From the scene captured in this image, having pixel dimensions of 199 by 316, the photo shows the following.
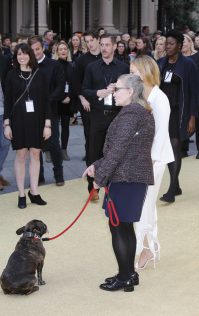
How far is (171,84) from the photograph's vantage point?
873cm

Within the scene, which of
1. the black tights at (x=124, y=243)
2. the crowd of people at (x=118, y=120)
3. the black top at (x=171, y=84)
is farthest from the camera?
the black top at (x=171, y=84)

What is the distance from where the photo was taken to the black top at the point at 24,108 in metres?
8.31

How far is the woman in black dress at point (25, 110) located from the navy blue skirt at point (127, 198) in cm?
305

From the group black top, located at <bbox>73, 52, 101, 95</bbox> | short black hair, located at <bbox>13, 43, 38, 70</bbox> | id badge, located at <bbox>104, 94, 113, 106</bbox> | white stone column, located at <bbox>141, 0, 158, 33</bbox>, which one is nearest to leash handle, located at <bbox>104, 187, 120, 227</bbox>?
id badge, located at <bbox>104, 94, 113, 106</bbox>

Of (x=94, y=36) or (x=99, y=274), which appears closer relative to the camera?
(x=99, y=274)

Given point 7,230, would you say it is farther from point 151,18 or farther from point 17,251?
point 151,18

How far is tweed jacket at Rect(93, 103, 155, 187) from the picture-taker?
5.26 metres

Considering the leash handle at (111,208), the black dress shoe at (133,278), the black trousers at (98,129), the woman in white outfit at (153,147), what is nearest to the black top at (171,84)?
the black trousers at (98,129)

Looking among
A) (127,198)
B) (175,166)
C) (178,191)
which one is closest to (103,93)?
(175,166)

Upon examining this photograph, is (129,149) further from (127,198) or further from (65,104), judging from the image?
(65,104)

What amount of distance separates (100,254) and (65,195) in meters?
2.57

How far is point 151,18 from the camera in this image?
133 feet

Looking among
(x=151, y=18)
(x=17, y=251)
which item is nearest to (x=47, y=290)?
(x=17, y=251)

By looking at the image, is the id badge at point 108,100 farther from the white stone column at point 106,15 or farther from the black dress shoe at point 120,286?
the white stone column at point 106,15
